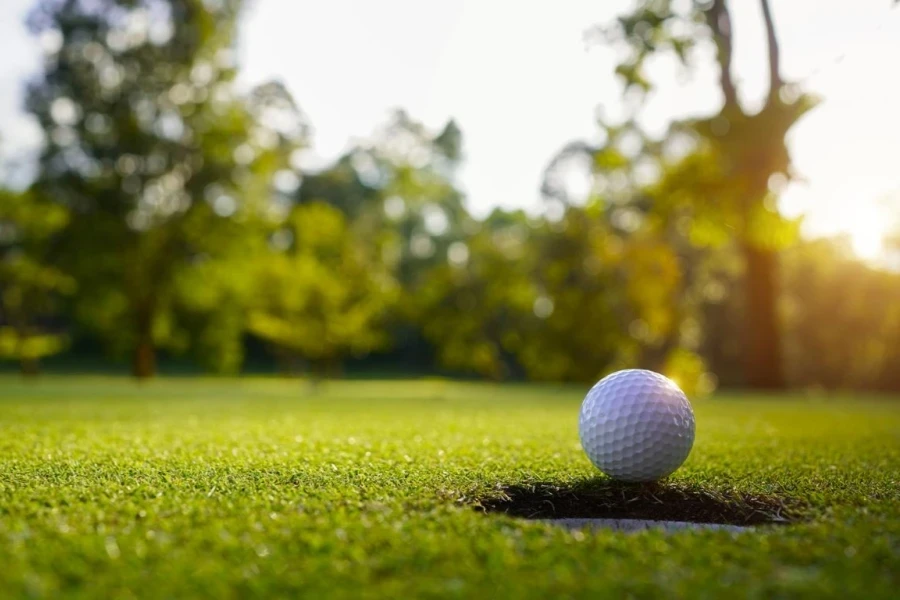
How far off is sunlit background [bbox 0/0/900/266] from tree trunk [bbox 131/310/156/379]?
7802mm

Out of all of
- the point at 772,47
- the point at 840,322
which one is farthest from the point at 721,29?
the point at 840,322

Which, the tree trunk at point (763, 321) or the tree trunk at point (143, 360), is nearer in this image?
the tree trunk at point (763, 321)

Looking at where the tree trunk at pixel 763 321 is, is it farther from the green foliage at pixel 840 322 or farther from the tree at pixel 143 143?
the green foliage at pixel 840 322

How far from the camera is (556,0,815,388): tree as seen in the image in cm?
1178

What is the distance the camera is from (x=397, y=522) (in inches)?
130

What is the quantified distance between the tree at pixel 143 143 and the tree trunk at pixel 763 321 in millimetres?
17982

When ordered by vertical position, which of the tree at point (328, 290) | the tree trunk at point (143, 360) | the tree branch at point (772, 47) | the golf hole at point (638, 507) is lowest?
the tree trunk at point (143, 360)

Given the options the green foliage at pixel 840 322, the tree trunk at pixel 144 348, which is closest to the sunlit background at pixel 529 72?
the tree trunk at pixel 144 348

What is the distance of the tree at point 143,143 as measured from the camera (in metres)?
27.8

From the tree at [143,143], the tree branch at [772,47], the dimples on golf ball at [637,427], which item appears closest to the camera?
the dimples on golf ball at [637,427]

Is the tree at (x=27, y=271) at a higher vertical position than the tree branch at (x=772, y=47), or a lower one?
lower

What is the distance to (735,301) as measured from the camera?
130 ft

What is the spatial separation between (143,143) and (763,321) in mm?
21839

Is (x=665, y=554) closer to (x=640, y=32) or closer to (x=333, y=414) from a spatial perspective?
(x=333, y=414)
